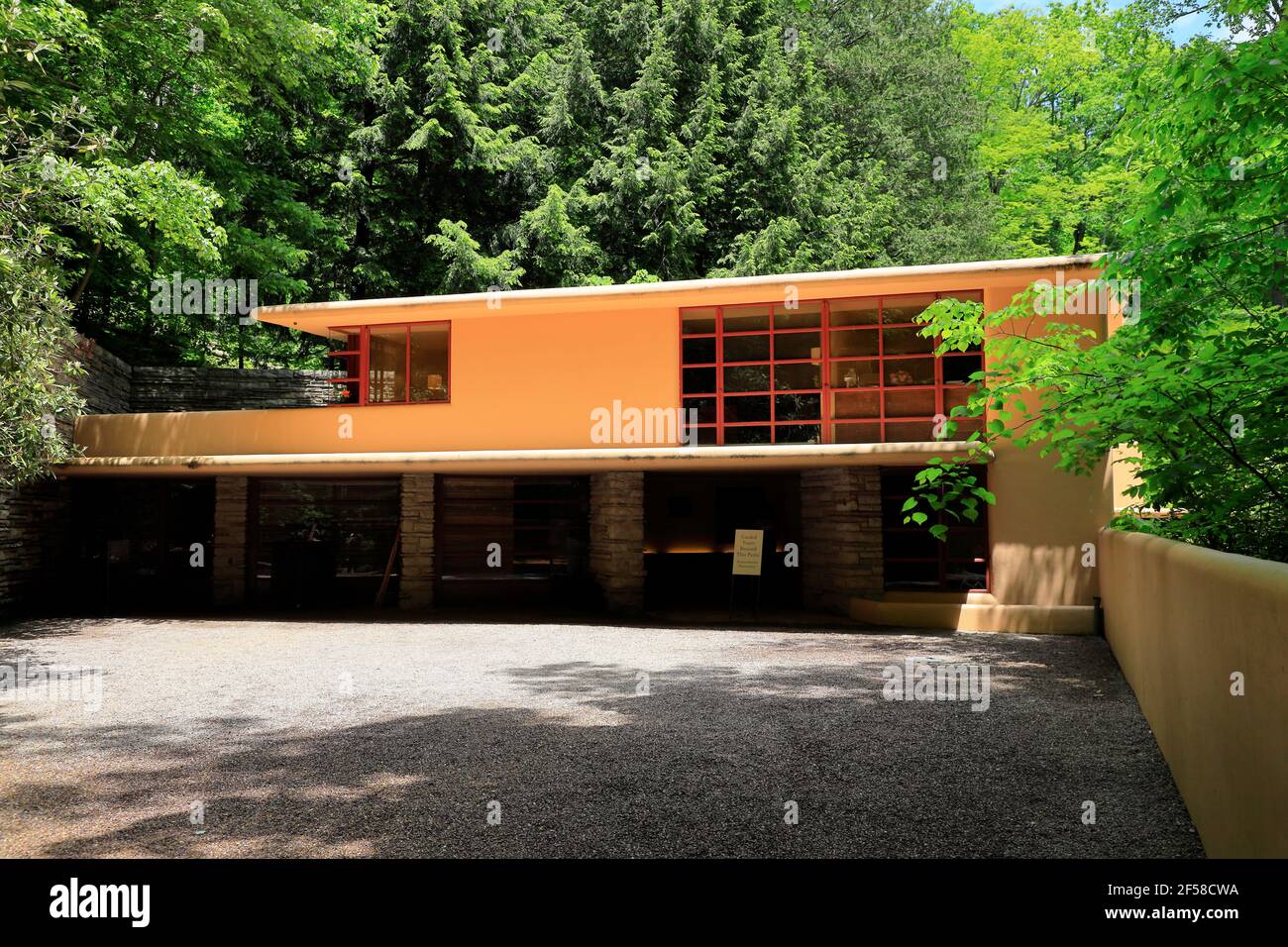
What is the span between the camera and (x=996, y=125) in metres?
29.1

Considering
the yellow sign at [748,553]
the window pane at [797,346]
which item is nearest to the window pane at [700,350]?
the window pane at [797,346]

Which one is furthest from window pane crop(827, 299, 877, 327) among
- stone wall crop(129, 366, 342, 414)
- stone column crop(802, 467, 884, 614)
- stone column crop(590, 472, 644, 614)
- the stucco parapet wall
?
stone wall crop(129, 366, 342, 414)

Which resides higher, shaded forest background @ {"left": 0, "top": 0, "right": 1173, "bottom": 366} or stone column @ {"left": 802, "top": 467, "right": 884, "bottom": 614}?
shaded forest background @ {"left": 0, "top": 0, "right": 1173, "bottom": 366}

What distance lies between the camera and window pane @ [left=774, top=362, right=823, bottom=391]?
21422 mm

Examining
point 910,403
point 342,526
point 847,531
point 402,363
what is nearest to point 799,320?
point 910,403

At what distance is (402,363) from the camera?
15.5 meters

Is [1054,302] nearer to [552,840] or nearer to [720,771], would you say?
[720,771]

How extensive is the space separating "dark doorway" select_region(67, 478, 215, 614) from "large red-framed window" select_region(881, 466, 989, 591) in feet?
40.8

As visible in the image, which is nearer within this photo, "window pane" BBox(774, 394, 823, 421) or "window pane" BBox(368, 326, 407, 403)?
"window pane" BBox(368, 326, 407, 403)

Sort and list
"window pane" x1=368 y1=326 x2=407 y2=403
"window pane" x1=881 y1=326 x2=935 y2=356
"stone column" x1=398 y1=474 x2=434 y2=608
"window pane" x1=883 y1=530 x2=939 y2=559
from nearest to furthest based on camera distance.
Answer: "stone column" x1=398 y1=474 x2=434 y2=608
"window pane" x1=368 y1=326 x2=407 y2=403
"window pane" x1=883 y1=530 x2=939 y2=559
"window pane" x1=881 y1=326 x2=935 y2=356

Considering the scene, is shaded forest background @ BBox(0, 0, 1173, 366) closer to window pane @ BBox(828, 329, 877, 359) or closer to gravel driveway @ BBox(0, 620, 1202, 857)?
window pane @ BBox(828, 329, 877, 359)

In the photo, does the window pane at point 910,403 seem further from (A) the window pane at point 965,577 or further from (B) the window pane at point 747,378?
(B) the window pane at point 747,378

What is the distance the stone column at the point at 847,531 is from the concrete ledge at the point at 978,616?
0.33 m

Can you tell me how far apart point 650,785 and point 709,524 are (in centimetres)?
1661
